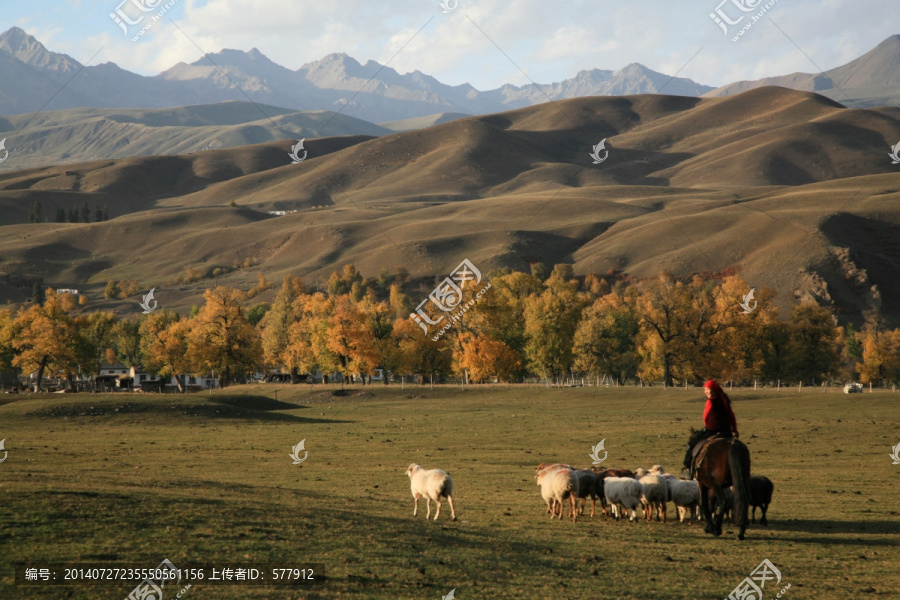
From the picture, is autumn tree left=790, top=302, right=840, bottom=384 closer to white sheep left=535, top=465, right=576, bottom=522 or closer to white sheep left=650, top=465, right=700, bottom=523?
white sheep left=650, top=465, right=700, bottom=523

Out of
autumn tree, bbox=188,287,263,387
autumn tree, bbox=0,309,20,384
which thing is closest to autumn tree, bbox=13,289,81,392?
autumn tree, bbox=0,309,20,384

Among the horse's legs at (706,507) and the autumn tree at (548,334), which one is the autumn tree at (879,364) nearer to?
the autumn tree at (548,334)

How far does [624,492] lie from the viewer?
20828 millimetres

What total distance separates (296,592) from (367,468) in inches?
777

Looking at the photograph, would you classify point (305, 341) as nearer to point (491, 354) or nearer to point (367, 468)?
point (491, 354)

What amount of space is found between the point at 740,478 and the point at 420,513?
8305 mm

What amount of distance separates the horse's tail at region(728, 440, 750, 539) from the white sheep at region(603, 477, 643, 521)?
3.15 meters

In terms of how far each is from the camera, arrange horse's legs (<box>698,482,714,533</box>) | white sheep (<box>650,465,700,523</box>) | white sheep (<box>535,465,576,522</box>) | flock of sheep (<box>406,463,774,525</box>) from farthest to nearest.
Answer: white sheep (<box>650,465,700,523</box>), white sheep (<box>535,465,576,522</box>), flock of sheep (<box>406,463,774,525</box>), horse's legs (<box>698,482,714,533</box>)

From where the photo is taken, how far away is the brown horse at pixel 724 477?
58.9 feet

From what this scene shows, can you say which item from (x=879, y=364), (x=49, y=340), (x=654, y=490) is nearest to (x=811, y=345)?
(x=879, y=364)

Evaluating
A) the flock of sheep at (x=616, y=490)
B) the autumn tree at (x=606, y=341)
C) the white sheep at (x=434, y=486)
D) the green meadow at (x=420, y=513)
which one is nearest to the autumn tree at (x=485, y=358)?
the autumn tree at (x=606, y=341)

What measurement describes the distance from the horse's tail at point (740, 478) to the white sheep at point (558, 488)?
4.29 meters

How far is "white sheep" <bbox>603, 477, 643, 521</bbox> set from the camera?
20.8 meters

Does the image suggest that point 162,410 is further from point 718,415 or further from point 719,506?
point 719,506
